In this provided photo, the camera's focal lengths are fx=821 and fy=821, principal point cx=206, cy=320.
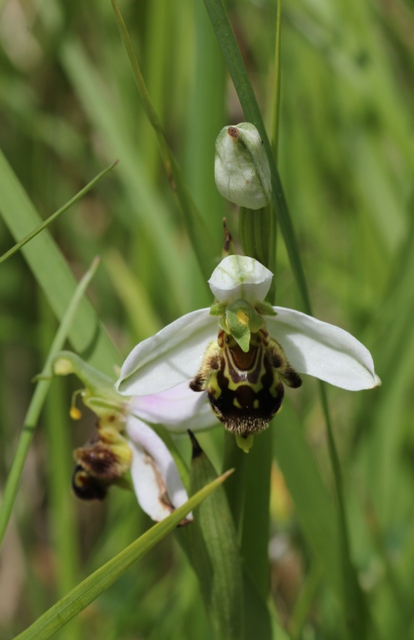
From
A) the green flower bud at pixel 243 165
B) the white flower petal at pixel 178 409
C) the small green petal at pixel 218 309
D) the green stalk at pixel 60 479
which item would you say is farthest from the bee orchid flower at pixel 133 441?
the green stalk at pixel 60 479

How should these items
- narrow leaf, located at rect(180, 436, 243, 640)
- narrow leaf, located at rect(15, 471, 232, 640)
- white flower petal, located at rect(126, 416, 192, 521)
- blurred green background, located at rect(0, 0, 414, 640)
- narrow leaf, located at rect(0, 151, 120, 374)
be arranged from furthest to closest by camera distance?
blurred green background, located at rect(0, 0, 414, 640) → narrow leaf, located at rect(0, 151, 120, 374) → white flower petal, located at rect(126, 416, 192, 521) → narrow leaf, located at rect(180, 436, 243, 640) → narrow leaf, located at rect(15, 471, 232, 640)

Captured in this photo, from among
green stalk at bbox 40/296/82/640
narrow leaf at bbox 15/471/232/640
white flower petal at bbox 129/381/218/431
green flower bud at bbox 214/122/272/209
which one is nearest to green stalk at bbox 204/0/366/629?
green flower bud at bbox 214/122/272/209

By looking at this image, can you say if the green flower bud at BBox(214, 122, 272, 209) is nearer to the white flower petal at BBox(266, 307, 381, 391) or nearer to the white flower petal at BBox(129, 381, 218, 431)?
the white flower petal at BBox(266, 307, 381, 391)

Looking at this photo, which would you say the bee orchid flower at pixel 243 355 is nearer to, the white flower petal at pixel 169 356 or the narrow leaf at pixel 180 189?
the white flower petal at pixel 169 356

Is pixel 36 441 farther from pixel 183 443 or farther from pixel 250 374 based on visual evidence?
pixel 250 374

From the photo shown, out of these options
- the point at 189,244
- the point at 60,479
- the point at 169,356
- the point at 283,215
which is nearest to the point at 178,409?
the point at 169,356

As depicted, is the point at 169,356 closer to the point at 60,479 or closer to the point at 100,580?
the point at 100,580

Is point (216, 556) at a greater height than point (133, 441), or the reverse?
point (133, 441)
